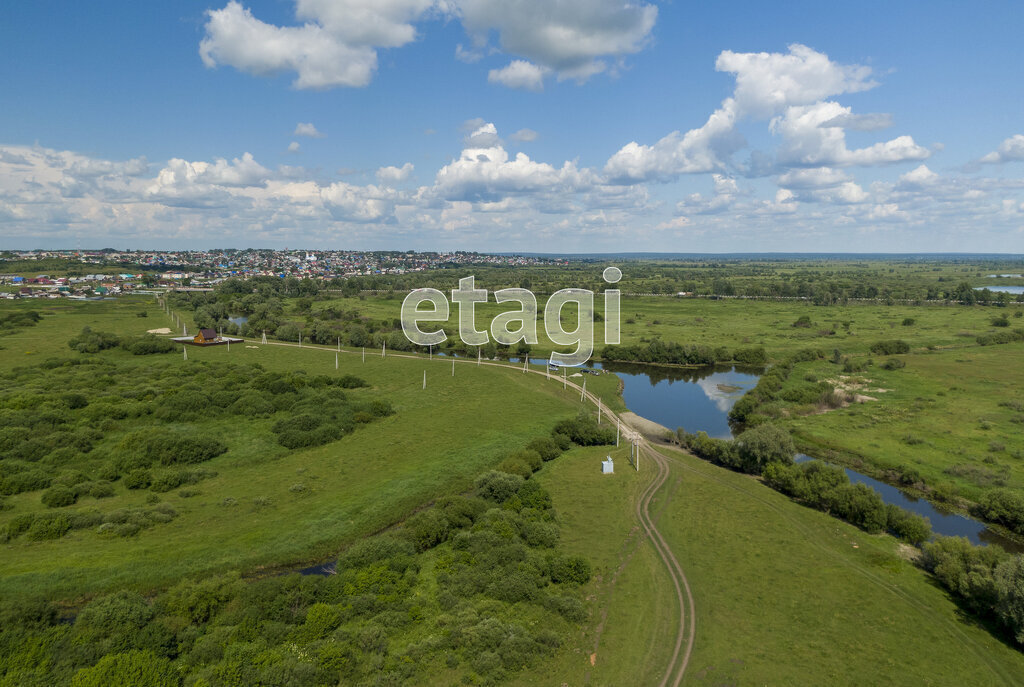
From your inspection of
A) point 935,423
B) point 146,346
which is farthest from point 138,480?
point 935,423

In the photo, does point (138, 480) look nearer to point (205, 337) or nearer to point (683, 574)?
point (683, 574)

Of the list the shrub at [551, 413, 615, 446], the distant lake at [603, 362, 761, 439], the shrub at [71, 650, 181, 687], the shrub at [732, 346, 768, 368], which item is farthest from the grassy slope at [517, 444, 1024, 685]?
the shrub at [732, 346, 768, 368]

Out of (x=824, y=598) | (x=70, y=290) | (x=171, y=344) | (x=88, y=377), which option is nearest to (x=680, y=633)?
(x=824, y=598)

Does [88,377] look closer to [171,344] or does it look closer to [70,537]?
[171,344]

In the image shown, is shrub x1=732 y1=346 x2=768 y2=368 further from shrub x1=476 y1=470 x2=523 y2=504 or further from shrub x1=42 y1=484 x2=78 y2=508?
shrub x1=42 y1=484 x2=78 y2=508

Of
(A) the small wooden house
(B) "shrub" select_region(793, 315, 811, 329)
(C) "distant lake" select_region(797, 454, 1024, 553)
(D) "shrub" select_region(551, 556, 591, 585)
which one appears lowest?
(C) "distant lake" select_region(797, 454, 1024, 553)
